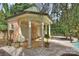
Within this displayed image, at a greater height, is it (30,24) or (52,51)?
(30,24)

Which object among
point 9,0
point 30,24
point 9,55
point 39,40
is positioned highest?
point 9,0

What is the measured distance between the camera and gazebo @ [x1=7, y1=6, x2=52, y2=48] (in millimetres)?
1464

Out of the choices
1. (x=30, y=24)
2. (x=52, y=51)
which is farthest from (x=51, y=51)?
(x=30, y=24)

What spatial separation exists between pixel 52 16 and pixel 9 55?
427mm

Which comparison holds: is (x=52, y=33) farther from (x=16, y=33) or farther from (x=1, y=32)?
(x=1, y=32)

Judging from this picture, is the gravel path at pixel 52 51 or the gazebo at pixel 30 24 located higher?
the gazebo at pixel 30 24

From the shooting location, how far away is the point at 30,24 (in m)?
1.47

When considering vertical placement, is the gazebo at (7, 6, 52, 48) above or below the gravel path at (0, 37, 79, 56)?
above

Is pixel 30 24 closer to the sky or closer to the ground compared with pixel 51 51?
closer to the sky

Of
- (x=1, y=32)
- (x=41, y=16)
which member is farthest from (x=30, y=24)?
(x=1, y=32)

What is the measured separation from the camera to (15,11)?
1.48 m

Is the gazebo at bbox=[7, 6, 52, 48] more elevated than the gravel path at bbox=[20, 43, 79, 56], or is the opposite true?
the gazebo at bbox=[7, 6, 52, 48]

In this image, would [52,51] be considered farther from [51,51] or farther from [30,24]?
[30,24]

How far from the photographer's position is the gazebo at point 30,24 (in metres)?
1.46
